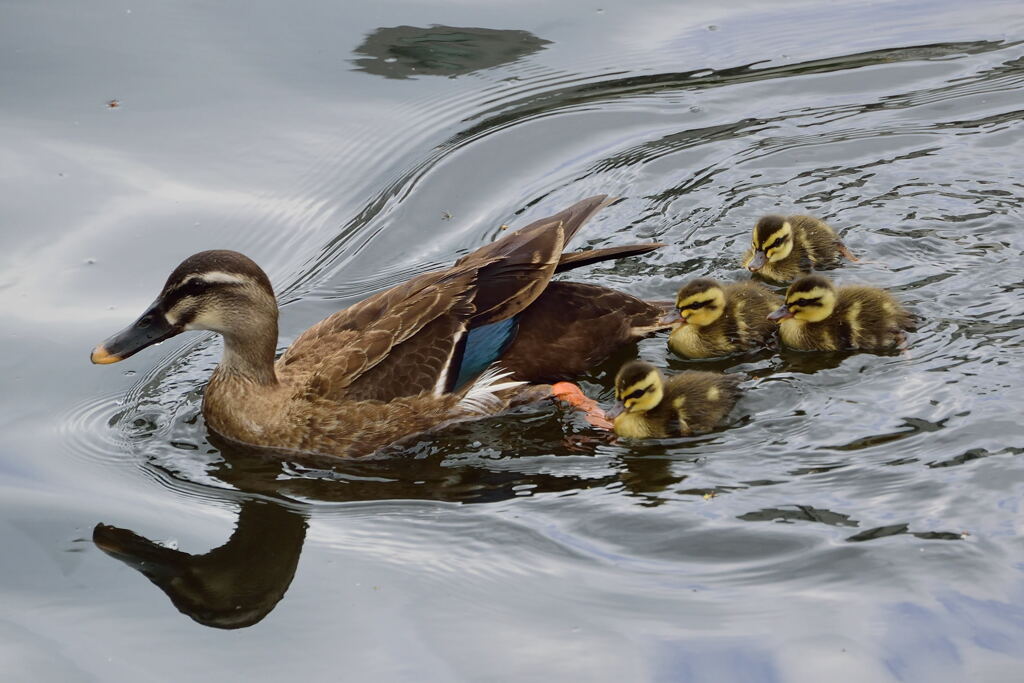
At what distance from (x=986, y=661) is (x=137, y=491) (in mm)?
3313

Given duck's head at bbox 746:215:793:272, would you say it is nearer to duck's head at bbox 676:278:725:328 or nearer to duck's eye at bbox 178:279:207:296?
duck's head at bbox 676:278:725:328

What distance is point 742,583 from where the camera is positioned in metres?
4.57

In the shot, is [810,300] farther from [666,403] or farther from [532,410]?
[532,410]

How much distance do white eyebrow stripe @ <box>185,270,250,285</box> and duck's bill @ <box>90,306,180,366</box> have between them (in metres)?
0.24

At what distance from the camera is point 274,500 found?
5344 mm

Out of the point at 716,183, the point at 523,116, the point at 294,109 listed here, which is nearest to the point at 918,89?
the point at 716,183

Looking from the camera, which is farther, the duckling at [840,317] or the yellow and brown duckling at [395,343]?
the duckling at [840,317]

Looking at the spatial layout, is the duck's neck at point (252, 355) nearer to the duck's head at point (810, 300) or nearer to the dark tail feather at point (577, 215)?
the dark tail feather at point (577, 215)

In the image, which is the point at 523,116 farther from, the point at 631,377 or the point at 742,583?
the point at 742,583

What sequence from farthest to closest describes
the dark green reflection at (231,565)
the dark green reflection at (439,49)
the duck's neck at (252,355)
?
the dark green reflection at (439,49), the duck's neck at (252,355), the dark green reflection at (231,565)

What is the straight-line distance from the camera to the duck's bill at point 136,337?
5633 mm

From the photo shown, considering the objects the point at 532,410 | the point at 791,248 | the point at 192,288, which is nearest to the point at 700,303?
the point at 791,248

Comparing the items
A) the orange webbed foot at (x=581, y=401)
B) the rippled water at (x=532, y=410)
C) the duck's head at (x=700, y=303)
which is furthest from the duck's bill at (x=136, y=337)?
the duck's head at (x=700, y=303)

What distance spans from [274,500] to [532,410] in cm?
135
